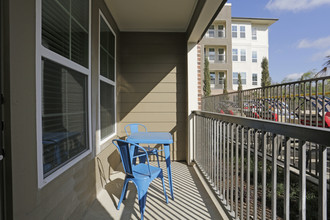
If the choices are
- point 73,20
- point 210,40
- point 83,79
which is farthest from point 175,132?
point 210,40

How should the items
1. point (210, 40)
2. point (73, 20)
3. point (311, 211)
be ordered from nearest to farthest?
point (73, 20) < point (311, 211) < point (210, 40)

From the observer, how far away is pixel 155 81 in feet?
13.4

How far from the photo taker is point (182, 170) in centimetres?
359

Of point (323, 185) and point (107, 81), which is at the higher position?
point (107, 81)

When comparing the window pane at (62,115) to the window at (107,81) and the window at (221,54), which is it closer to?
the window at (107,81)

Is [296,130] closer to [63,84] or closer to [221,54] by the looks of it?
[63,84]

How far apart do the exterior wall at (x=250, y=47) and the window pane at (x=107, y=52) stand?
783 inches

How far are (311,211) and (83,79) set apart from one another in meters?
3.06

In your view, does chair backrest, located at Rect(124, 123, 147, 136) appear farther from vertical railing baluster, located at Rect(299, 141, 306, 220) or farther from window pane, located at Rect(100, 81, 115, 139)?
vertical railing baluster, located at Rect(299, 141, 306, 220)

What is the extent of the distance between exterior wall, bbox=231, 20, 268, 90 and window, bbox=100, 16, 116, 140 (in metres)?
19.9

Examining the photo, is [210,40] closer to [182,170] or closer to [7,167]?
[182,170]

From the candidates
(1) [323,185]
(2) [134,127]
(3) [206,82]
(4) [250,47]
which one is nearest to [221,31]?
(4) [250,47]

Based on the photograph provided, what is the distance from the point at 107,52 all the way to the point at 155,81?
125 cm

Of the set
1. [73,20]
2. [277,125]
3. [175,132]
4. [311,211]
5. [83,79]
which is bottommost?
[311,211]
